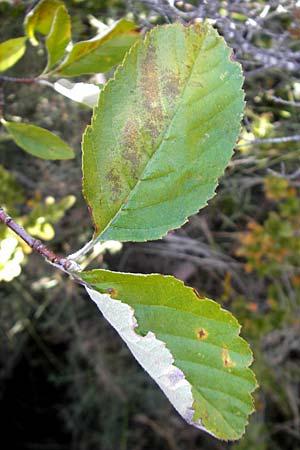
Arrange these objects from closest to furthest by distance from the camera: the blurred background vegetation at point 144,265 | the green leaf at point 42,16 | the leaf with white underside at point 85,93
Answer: the leaf with white underside at point 85,93 < the green leaf at point 42,16 < the blurred background vegetation at point 144,265

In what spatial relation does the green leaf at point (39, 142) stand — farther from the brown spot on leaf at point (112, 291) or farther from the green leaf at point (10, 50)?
the brown spot on leaf at point (112, 291)

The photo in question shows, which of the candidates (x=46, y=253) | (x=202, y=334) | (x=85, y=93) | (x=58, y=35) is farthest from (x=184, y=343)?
(x=58, y=35)

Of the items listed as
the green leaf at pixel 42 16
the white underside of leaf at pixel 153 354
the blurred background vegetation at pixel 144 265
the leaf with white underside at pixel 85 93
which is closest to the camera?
the white underside of leaf at pixel 153 354

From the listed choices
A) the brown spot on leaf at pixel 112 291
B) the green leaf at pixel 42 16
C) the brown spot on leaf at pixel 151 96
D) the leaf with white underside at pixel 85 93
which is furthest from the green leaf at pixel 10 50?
the brown spot on leaf at pixel 112 291

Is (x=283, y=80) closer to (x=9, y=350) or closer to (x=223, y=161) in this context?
(x=223, y=161)

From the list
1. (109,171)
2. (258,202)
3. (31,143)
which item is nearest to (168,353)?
(109,171)

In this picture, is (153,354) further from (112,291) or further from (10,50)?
(10,50)
